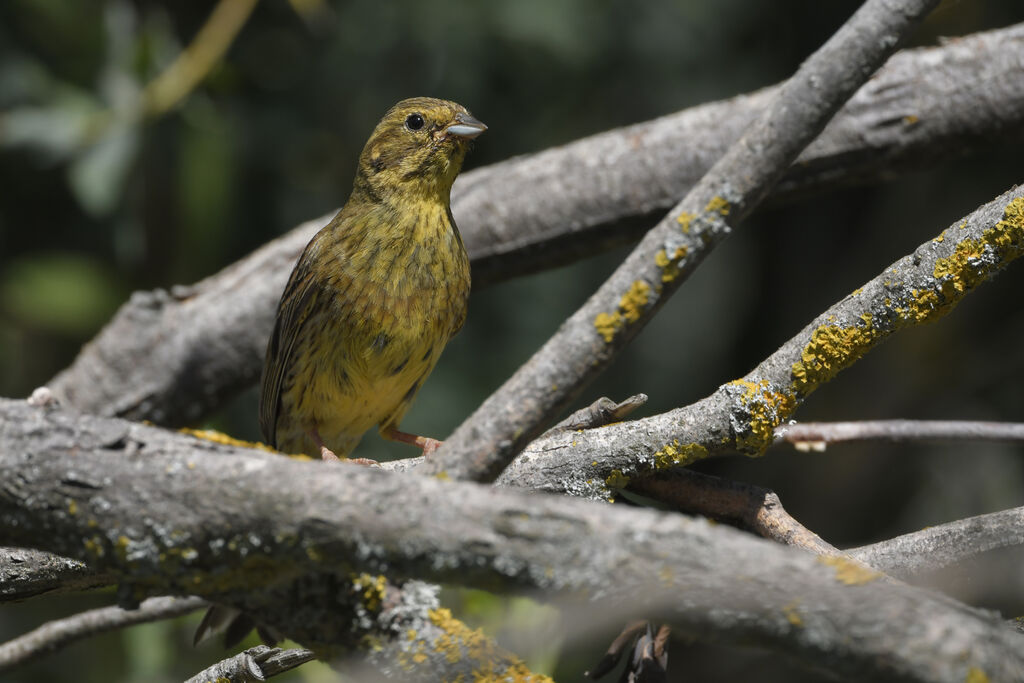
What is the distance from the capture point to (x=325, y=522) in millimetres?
1534

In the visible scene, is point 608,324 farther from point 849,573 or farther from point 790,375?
point 849,573

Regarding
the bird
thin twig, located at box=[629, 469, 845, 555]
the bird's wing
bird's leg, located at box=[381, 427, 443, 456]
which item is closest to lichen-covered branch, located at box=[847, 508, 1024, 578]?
thin twig, located at box=[629, 469, 845, 555]

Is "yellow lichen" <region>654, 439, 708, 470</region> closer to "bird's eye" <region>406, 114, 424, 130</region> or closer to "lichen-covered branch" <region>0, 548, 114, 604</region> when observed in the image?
"lichen-covered branch" <region>0, 548, 114, 604</region>

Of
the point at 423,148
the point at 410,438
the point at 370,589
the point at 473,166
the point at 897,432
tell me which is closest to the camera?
the point at 370,589

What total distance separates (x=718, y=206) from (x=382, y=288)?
1.50 metres

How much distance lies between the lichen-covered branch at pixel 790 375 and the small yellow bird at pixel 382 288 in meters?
1.08

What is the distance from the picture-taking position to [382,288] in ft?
11.1

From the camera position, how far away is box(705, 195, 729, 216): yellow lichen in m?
2.11

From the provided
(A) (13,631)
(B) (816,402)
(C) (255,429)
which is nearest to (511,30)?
(C) (255,429)

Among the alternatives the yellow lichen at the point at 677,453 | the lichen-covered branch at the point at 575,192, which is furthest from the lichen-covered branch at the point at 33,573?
the lichen-covered branch at the point at 575,192

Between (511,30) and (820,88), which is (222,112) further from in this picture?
(820,88)

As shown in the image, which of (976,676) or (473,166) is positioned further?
(473,166)

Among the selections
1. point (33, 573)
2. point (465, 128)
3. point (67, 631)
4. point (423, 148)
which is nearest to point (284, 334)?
point (423, 148)

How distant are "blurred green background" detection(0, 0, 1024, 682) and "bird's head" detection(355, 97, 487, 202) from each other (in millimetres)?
1478
